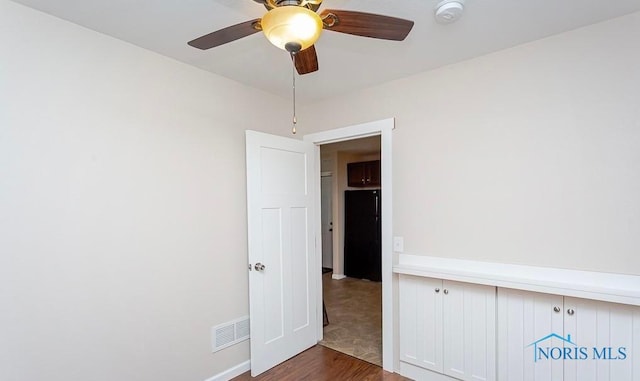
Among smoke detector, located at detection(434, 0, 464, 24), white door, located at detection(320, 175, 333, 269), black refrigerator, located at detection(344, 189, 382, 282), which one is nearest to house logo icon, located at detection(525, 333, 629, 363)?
smoke detector, located at detection(434, 0, 464, 24)

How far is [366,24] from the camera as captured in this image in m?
1.32

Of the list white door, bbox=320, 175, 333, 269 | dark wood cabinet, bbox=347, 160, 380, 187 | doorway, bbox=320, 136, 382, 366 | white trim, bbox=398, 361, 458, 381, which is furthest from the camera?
white door, bbox=320, 175, 333, 269

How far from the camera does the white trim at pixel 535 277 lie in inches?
66.3

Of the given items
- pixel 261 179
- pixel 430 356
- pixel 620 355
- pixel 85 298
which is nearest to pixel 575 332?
pixel 620 355

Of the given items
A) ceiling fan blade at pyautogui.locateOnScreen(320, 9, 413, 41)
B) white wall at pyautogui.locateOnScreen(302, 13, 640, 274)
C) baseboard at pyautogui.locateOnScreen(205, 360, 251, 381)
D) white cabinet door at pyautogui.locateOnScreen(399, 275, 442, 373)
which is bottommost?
baseboard at pyautogui.locateOnScreen(205, 360, 251, 381)

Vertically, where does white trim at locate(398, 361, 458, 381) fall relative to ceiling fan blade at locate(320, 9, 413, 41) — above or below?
below

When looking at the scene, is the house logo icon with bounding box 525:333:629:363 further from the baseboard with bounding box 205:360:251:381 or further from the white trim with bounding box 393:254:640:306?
the baseboard with bounding box 205:360:251:381

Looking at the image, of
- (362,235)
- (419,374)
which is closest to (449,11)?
(419,374)

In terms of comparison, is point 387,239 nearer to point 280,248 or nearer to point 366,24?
point 280,248

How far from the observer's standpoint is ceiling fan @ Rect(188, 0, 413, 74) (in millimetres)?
1167

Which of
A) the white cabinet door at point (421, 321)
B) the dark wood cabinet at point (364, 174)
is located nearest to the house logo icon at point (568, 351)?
the white cabinet door at point (421, 321)

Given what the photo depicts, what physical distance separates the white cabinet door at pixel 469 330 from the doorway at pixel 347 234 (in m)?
1.79

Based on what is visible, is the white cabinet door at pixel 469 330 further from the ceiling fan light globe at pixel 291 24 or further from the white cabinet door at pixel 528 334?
the ceiling fan light globe at pixel 291 24

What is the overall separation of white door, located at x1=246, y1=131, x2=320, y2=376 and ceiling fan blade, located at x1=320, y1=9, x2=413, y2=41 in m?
1.41
